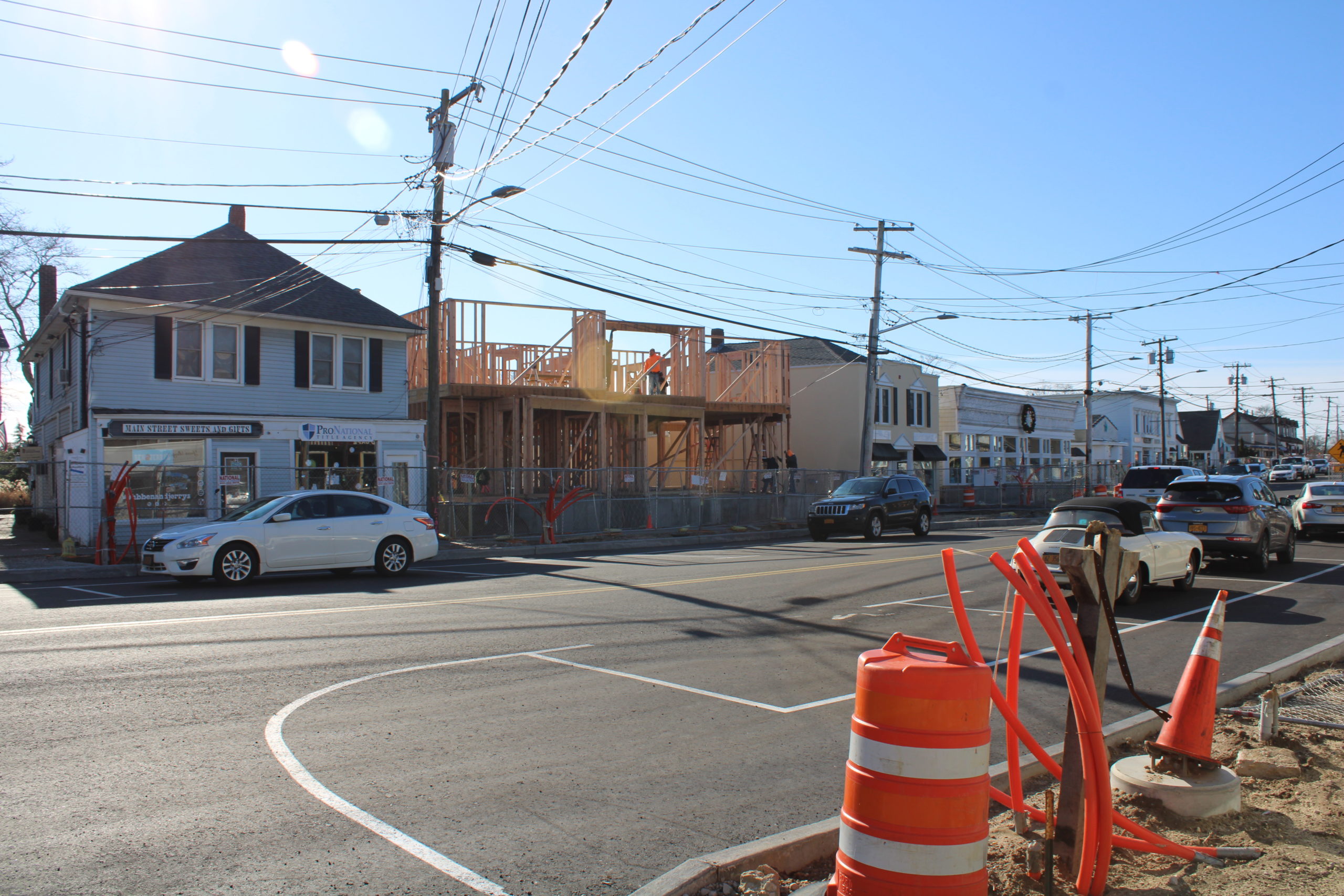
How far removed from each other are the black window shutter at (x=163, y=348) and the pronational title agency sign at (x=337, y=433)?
3.54 meters

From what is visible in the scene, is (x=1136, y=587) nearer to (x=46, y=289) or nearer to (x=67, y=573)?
(x=67, y=573)

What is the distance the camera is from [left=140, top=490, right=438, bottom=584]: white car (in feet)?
49.0

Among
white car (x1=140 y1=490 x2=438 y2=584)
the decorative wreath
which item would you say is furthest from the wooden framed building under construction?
the decorative wreath

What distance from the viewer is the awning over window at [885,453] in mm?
46938

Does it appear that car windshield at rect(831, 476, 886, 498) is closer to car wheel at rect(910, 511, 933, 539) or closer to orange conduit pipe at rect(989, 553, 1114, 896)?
car wheel at rect(910, 511, 933, 539)

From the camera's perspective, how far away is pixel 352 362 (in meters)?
27.7

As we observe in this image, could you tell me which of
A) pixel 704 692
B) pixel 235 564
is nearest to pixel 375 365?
pixel 235 564

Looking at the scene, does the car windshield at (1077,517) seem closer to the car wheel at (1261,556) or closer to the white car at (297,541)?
the car wheel at (1261,556)

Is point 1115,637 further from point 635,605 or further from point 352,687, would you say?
point 635,605

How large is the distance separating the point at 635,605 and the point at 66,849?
840 centimetres

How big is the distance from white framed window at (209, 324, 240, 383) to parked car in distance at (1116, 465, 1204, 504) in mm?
24696

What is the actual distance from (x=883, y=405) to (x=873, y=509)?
78.4 feet

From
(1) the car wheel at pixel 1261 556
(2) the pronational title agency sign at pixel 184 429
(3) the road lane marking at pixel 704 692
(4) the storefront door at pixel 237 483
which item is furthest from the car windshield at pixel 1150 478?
(2) the pronational title agency sign at pixel 184 429

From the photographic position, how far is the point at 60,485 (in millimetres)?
25719
